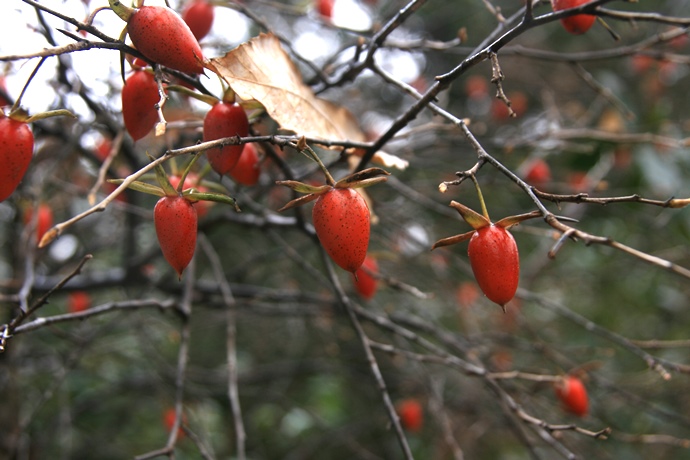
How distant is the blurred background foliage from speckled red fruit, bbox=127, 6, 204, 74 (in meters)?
0.56

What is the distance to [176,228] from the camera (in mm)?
745

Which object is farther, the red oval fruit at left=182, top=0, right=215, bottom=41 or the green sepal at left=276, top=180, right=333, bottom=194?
the red oval fruit at left=182, top=0, right=215, bottom=41

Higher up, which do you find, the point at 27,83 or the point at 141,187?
the point at 27,83

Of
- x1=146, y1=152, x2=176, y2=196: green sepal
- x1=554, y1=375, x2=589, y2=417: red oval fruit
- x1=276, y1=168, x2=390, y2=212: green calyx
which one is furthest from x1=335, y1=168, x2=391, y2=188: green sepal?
x1=554, y1=375, x2=589, y2=417: red oval fruit

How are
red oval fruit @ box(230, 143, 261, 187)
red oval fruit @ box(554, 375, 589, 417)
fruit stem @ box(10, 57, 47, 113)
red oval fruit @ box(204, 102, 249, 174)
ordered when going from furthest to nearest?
red oval fruit @ box(554, 375, 589, 417) → red oval fruit @ box(230, 143, 261, 187) → red oval fruit @ box(204, 102, 249, 174) → fruit stem @ box(10, 57, 47, 113)

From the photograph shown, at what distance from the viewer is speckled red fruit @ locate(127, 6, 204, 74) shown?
0.73 meters

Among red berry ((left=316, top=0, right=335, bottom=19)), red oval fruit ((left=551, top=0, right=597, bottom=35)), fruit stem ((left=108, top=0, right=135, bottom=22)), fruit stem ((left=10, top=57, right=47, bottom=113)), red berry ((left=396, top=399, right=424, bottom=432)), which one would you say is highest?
red berry ((left=316, top=0, right=335, bottom=19))

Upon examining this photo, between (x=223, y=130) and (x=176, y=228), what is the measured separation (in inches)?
6.3

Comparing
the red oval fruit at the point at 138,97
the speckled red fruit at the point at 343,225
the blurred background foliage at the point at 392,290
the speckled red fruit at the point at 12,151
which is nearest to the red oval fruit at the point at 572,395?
the blurred background foliage at the point at 392,290

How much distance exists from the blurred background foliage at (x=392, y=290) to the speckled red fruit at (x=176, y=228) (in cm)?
A: 55

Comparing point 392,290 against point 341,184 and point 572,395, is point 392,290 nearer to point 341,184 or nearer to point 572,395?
point 572,395

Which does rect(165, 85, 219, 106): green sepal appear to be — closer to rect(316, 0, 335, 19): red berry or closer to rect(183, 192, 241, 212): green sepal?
rect(183, 192, 241, 212): green sepal

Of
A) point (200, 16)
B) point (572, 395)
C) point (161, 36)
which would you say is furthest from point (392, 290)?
point (161, 36)

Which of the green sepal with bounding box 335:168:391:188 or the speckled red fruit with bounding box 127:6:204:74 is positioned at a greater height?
the speckled red fruit with bounding box 127:6:204:74
